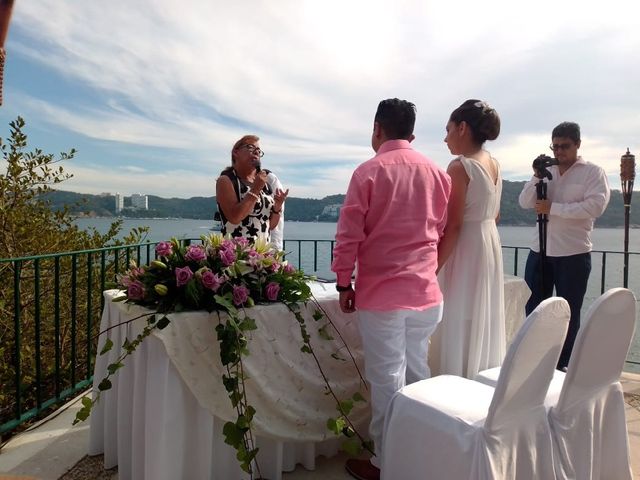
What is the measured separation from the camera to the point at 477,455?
4.79ft

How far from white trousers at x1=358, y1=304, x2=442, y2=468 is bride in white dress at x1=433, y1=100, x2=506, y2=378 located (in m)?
0.29

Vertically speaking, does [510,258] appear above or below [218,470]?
above

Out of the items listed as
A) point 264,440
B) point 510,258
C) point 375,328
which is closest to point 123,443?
point 264,440

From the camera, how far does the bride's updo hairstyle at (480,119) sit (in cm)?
214

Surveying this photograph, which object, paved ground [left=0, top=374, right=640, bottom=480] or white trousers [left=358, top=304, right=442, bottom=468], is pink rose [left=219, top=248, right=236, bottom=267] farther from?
paved ground [left=0, top=374, right=640, bottom=480]

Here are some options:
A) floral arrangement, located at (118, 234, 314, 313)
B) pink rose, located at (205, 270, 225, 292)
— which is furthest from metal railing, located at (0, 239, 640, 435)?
pink rose, located at (205, 270, 225, 292)

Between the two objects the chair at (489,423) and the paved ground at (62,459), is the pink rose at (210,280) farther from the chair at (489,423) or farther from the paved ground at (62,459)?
the paved ground at (62,459)

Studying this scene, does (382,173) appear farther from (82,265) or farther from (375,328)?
(82,265)

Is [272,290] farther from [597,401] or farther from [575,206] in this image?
[575,206]

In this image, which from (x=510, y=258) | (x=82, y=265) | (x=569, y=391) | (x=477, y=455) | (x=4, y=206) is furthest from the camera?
(x=510, y=258)

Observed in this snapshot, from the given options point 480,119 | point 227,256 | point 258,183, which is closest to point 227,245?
point 227,256

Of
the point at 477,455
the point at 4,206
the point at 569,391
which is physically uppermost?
the point at 4,206

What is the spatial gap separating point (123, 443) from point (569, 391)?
69.3 inches

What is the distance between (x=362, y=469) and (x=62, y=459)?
4.60 feet
